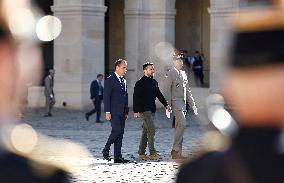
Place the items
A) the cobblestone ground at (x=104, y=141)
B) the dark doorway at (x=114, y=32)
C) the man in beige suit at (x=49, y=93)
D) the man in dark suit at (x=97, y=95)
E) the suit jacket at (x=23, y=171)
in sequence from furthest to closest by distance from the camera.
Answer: the dark doorway at (x=114, y=32)
the man in beige suit at (x=49, y=93)
the man in dark suit at (x=97, y=95)
the cobblestone ground at (x=104, y=141)
the suit jacket at (x=23, y=171)

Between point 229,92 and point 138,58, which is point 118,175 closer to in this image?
point 229,92

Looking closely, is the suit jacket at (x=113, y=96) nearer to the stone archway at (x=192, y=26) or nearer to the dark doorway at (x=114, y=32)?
the stone archway at (x=192, y=26)

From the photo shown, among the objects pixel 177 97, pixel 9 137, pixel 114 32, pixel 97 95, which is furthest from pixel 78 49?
pixel 9 137

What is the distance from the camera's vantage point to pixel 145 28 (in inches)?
1134

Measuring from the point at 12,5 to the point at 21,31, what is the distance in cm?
10

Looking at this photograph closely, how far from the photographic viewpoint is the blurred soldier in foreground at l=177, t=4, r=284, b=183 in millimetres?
1277

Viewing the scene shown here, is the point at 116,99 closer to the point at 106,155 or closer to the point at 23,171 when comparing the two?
the point at 106,155

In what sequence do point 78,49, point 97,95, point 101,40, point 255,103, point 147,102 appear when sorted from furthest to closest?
point 101,40 < point 78,49 < point 97,95 < point 147,102 < point 255,103

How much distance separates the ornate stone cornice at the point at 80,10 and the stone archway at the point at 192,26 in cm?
720

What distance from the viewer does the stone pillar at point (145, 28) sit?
2858 cm

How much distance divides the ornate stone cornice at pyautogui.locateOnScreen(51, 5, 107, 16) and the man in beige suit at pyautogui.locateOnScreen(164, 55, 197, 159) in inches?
552

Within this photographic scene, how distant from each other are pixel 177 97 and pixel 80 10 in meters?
14.2

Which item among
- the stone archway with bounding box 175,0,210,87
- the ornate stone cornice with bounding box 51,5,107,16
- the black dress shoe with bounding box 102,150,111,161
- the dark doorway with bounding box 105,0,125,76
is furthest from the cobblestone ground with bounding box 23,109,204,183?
the dark doorway with bounding box 105,0,125,76

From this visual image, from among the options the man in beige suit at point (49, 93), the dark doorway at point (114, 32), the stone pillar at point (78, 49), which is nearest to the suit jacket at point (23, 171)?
the man in beige suit at point (49, 93)
